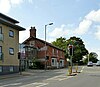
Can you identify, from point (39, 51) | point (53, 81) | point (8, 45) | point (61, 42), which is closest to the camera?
point (53, 81)

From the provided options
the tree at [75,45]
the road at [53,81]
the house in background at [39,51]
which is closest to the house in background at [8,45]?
the road at [53,81]

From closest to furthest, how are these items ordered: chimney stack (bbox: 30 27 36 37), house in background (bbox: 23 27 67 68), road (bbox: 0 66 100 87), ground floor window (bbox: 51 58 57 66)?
road (bbox: 0 66 100 87) < house in background (bbox: 23 27 67 68) < chimney stack (bbox: 30 27 36 37) < ground floor window (bbox: 51 58 57 66)

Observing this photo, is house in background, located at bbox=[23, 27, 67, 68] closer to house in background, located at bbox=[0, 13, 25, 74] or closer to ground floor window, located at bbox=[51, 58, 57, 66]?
ground floor window, located at bbox=[51, 58, 57, 66]

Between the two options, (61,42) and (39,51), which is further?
(61,42)

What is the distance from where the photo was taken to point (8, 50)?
45.0 metres

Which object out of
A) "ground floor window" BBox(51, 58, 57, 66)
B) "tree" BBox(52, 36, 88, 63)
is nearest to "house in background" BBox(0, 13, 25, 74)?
"ground floor window" BBox(51, 58, 57, 66)

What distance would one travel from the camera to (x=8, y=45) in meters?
45.1

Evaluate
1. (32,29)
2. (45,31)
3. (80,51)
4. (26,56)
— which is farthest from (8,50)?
(80,51)

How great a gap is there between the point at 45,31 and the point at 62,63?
115 feet

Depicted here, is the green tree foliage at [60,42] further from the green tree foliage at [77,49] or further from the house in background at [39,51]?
the house in background at [39,51]

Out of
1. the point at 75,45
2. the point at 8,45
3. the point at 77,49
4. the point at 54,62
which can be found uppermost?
the point at 75,45

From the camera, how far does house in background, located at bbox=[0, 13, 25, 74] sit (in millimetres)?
42812

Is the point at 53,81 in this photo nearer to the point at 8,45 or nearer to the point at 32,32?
the point at 8,45

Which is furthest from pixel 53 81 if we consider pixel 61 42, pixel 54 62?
pixel 61 42
